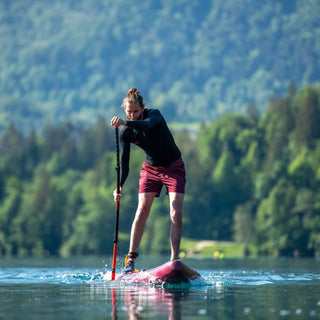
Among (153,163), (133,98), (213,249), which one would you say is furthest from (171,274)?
(213,249)

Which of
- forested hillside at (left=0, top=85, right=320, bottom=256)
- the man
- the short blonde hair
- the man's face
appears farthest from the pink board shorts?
forested hillside at (left=0, top=85, right=320, bottom=256)

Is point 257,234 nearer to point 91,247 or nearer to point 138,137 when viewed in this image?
point 91,247

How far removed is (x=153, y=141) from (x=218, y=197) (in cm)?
9920

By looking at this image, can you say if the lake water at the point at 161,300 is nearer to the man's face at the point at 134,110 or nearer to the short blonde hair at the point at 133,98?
the man's face at the point at 134,110

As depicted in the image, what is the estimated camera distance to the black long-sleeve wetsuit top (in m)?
15.8

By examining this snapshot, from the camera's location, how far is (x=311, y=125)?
11144 centimetres

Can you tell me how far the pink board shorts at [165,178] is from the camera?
53.2ft

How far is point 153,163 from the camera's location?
16422mm

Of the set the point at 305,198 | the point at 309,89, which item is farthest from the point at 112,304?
A: the point at 309,89

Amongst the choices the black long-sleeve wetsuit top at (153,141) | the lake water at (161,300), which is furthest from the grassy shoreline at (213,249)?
the lake water at (161,300)

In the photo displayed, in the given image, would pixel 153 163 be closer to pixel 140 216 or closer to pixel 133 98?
pixel 140 216

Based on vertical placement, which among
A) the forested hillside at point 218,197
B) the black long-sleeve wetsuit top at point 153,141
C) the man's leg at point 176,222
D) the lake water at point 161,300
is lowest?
the lake water at point 161,300

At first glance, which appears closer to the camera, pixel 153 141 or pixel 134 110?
pixel 134 110

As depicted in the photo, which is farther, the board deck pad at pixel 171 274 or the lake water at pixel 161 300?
the board deck pad at pixel 171 274
